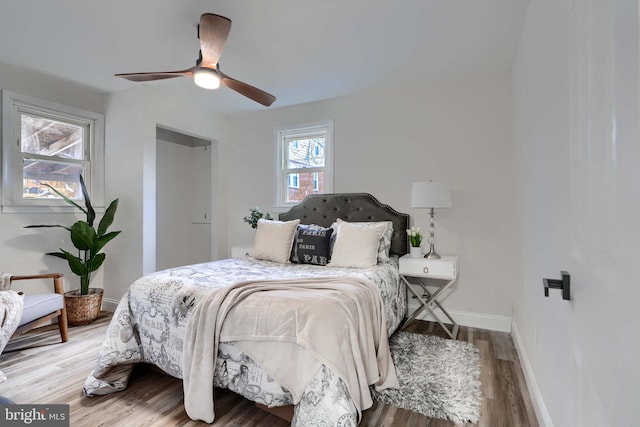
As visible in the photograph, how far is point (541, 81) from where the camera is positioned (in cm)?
167

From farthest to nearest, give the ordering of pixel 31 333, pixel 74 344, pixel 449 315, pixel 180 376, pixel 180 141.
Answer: pixel 180 141 → pixel 449 315 → pixel 31 333 → pixel 74 344 → pixel 180 376

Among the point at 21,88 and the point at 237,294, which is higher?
the point at 21,88

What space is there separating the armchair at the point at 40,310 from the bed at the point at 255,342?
3.12ft

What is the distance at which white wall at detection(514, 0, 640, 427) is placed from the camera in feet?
2.20

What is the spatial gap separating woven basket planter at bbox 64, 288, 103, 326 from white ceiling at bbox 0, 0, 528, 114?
236 cm

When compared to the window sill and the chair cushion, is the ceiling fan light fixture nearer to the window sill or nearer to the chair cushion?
the chair cushion

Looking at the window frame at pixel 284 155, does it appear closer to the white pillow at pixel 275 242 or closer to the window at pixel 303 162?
the window at pixel 303 162

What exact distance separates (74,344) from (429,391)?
9.91 ft

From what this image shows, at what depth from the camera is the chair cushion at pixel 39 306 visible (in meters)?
2.41

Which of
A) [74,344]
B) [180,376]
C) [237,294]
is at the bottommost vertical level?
[74,344]

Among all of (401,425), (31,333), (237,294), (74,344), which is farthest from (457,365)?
(31,333)

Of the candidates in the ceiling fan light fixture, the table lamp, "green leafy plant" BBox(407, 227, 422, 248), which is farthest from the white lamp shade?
the ceiling fan light fixture

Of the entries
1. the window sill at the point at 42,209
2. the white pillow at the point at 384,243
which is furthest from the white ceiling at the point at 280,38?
the white pillow at the point at 384,243

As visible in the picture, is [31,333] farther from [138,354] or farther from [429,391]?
[429,391]
